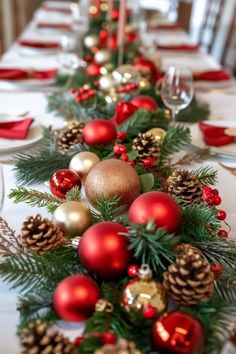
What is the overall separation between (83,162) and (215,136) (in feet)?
A: 1.08

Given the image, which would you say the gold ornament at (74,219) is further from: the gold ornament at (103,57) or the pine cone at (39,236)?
the gold ornament at (103,57)

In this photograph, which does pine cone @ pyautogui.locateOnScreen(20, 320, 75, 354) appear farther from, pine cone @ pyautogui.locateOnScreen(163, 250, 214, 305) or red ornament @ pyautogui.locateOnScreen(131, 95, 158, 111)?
Result: red ornament @ pyautogui.locateOnScreen(131, 95, 158, 111)

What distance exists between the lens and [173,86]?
40.0 inches

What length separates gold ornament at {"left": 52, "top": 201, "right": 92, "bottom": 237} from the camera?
56 centimetres

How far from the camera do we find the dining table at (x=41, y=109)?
484mm

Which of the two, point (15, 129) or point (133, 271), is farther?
point (15, 129)

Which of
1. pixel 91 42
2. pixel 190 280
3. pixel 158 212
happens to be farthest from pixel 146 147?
pixel 91 42

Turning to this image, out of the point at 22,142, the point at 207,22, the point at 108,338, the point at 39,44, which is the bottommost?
the point at 207,22

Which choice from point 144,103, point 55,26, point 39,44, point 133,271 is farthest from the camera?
point 55,26

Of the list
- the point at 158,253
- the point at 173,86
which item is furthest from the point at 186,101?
the point at 158,253

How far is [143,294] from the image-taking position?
44 centimetres

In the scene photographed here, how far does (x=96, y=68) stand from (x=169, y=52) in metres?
0.72

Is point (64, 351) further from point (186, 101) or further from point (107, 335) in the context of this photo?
point (186, 101)

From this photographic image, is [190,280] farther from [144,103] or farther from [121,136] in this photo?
[144,103]
